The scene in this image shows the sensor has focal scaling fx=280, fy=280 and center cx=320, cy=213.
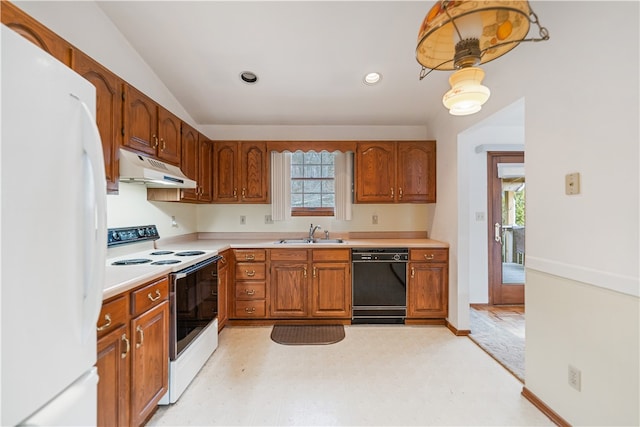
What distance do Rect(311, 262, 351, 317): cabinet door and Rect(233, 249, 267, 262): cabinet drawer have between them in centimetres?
58

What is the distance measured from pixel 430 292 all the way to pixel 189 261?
2.45 meters

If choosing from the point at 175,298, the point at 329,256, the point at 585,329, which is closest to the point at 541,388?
the point at 585,329

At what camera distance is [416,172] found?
3.41 metres

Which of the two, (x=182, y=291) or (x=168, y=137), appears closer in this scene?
(x=182, y=291)

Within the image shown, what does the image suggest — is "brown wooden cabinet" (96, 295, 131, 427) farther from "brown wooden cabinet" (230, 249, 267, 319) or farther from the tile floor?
"brown wooden cabinet" (230, 249, 267, 319)

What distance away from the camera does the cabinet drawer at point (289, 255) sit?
307cm

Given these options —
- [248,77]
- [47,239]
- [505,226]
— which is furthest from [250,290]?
[505,226]

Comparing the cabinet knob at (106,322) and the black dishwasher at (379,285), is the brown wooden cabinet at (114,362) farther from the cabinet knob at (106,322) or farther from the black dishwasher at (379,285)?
the black dishwasher at (379,285)

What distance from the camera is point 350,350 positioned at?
2.54m

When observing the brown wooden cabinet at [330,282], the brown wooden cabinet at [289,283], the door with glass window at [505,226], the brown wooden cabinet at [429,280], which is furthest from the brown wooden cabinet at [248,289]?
the door with glass window at [505,226]

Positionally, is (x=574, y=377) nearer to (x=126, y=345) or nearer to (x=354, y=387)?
(x=354, y=387)

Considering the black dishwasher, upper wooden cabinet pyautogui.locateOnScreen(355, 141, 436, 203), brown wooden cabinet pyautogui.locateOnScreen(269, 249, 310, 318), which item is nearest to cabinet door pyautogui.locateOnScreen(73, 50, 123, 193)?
brown wooden cabinet pyautogui.locateOnScreen(269, 249, 310, 318)

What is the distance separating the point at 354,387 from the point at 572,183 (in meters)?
1.87

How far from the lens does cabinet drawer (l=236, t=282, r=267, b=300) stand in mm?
3061
